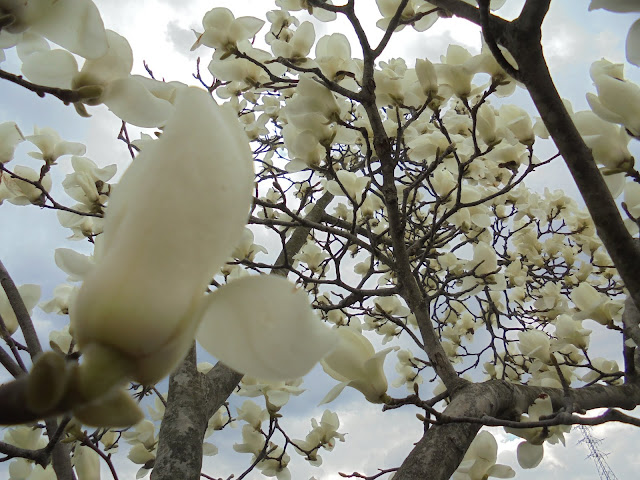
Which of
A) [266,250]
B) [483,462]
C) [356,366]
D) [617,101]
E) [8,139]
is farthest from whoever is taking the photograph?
[266,250]

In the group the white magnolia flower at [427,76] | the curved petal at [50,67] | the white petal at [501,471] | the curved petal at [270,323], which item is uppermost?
the white magnolia flower at [427,76]

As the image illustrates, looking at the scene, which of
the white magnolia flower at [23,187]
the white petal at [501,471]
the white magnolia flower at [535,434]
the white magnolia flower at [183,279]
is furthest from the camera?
the white magnolia flower at [23,187]

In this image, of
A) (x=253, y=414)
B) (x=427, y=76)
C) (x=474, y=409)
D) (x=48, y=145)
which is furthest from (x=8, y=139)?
(x=253, y=414)

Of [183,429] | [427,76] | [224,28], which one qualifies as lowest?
[183,429]

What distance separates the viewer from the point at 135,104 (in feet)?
2.66

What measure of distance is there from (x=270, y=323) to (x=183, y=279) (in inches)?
2.9

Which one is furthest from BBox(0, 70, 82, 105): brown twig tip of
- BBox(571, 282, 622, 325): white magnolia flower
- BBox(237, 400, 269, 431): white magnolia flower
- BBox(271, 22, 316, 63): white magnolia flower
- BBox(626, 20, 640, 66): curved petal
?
BBox(237, 400, 269, 431): white magnolia flower

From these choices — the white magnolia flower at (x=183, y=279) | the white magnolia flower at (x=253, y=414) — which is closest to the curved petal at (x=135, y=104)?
the white magnolia flower at (x=183, y=279)

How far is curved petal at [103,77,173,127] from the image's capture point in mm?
797

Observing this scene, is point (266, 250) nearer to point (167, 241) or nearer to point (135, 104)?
point (135, 104)

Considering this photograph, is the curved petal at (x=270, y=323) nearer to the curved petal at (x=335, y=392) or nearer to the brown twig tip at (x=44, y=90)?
the brown twig tip at (x=44, y=90)

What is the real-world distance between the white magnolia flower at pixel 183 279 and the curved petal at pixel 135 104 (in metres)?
0.49

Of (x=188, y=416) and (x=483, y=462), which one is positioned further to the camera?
(x=188, y=416)

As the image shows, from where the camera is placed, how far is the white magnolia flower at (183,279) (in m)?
0.31
